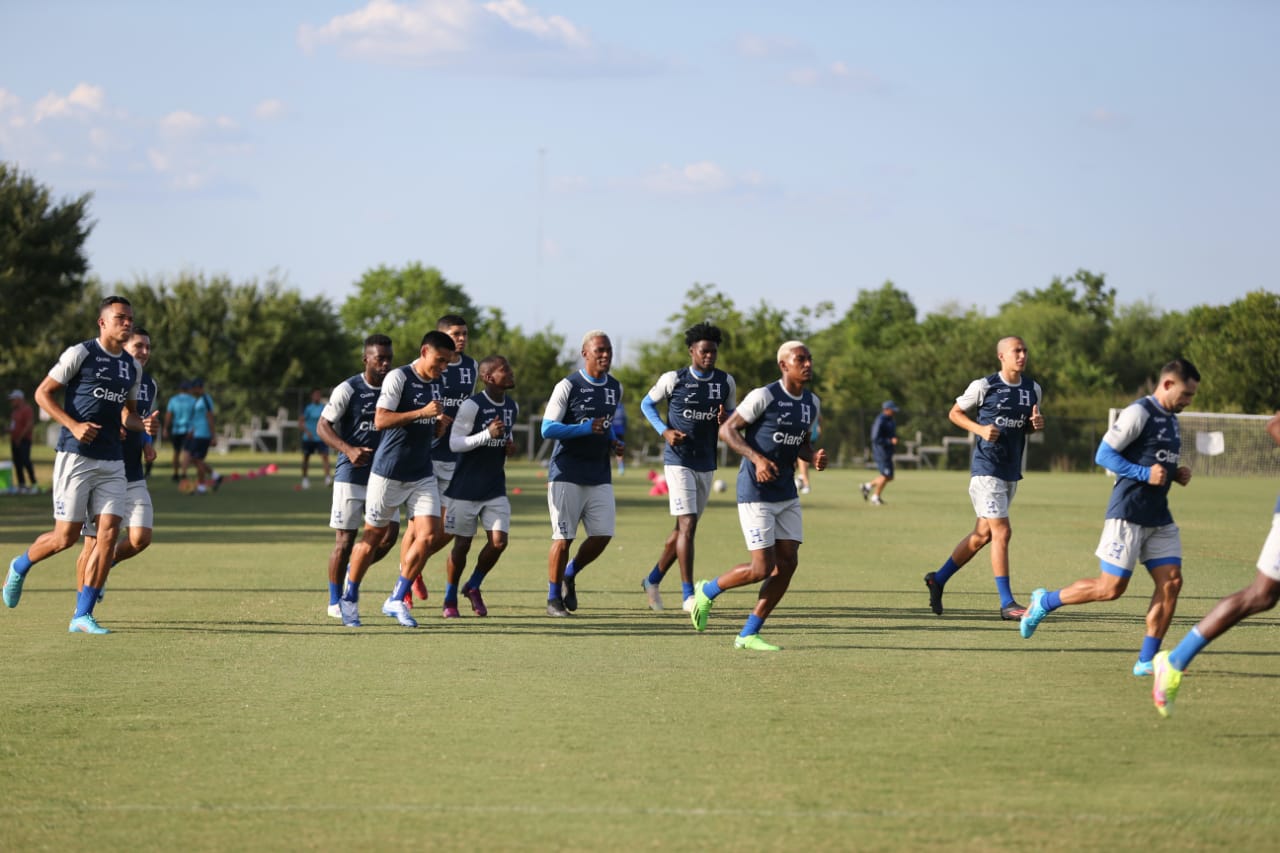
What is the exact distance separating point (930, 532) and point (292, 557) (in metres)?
10.3

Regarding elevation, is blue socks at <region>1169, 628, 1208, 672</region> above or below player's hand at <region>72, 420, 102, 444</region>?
below

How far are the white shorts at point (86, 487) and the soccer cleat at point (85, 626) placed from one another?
29.6 inches

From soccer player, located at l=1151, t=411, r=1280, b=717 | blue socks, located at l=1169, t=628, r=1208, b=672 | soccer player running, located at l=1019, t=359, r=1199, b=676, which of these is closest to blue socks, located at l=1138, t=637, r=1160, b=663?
soccer player running, located at l=1019, t=359, r=1199, b=676

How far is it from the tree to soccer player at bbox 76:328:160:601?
121ft

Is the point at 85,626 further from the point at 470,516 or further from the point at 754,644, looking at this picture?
the point at 754,644

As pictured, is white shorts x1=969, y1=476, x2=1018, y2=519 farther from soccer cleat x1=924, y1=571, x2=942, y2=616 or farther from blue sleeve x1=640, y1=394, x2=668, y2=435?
blue sleeve x1=640, y1=394, x2=668, y2=435

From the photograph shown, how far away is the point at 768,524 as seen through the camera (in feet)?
34.9

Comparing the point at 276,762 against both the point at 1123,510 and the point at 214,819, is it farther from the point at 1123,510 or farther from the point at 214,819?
the point at 1123,510

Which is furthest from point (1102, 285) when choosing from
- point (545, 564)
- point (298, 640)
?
point (298, 640)

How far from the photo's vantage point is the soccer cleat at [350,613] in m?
11.8

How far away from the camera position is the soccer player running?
29.8 ft

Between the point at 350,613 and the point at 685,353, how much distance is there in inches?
2421

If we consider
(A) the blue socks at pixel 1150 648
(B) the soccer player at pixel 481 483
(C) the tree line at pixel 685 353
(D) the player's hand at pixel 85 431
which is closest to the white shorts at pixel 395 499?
(B) the soccer player at pixel 481 483

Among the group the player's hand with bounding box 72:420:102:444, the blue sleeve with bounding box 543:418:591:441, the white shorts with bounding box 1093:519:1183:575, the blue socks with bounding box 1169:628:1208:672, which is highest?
the blue sleeve with bounding box 543:418:591:441
